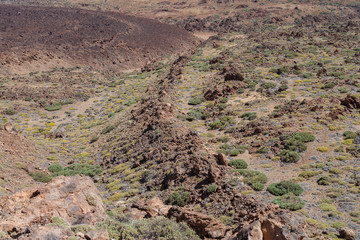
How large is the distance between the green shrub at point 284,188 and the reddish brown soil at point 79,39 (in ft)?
170

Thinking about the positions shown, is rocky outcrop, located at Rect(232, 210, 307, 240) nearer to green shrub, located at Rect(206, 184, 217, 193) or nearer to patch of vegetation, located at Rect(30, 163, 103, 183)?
green shrub, located at Rect(206, 184, 217, 193)

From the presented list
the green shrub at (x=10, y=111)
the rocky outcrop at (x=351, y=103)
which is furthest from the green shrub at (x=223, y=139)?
the green shrub at (x=10, y=111)

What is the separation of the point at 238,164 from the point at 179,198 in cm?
463

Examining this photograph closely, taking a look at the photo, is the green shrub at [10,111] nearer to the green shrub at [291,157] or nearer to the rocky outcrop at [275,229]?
the green shrub at [291,157]

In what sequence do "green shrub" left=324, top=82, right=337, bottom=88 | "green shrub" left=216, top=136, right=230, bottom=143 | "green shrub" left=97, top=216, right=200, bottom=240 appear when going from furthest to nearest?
1. "green shrub" left=324, top=82, right=337, bottom=88
2. "green shrub" left=216, top=136, right=230, bottom=143
3. "green shrub" left=97, top=216, right=200, bottom=240

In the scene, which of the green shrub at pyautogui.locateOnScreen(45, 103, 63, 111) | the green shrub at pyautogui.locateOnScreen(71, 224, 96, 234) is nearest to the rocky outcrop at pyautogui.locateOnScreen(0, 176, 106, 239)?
the green shrub at pyautogui.locateOnScreen(71, 224, 96, 234)

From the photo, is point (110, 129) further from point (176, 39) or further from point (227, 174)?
point (176, 39)

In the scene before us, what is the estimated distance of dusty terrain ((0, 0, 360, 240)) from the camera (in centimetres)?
1127

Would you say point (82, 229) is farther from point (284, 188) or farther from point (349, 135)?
point (349, 135)

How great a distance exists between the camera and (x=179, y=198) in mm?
15648

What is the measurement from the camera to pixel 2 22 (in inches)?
2817

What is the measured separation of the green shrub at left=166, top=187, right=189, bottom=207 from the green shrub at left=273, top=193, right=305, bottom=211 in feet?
14.8

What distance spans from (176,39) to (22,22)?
38.2 metres

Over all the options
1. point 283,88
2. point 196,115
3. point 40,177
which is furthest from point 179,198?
point 283,88
